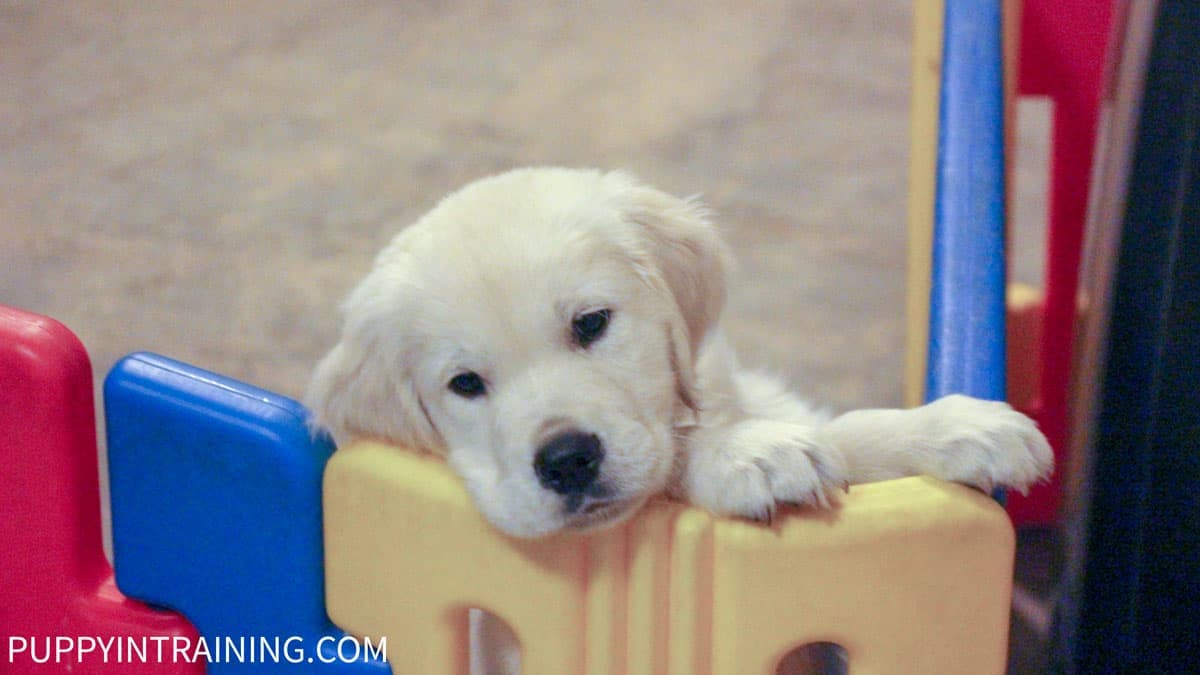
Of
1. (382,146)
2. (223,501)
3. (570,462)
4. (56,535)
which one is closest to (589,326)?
(570,462)

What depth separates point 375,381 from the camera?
193 cm

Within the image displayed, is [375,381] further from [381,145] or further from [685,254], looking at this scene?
[381,145]

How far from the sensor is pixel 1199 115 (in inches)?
70.1

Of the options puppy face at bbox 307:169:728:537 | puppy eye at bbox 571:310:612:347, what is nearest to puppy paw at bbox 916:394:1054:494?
puppy face at bbox 307:169:728:537

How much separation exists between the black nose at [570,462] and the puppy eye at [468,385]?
8.5 inches

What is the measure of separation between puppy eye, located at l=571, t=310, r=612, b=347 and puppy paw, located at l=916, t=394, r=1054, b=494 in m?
0.47

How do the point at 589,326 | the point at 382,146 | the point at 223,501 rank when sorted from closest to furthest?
1. the point at 223,501
2. the point at 589,326
3. the point at 382,146

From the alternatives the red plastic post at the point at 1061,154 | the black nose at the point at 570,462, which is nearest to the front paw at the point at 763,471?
the black nose at the point at 570,462

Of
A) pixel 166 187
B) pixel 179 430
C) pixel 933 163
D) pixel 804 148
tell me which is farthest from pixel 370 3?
pixel 179 430

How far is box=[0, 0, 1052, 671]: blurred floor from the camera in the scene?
14.0ft

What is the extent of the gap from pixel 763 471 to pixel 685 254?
1.88ft

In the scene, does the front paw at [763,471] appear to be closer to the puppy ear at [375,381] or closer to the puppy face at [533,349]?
the puppy face at [533,349]

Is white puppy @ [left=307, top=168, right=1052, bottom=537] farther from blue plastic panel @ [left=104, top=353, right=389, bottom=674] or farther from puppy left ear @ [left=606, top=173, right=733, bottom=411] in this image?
blue plastic panel @ [left=104, top=353, right=389, bottom=674]

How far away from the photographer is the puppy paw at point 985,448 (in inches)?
64.6
